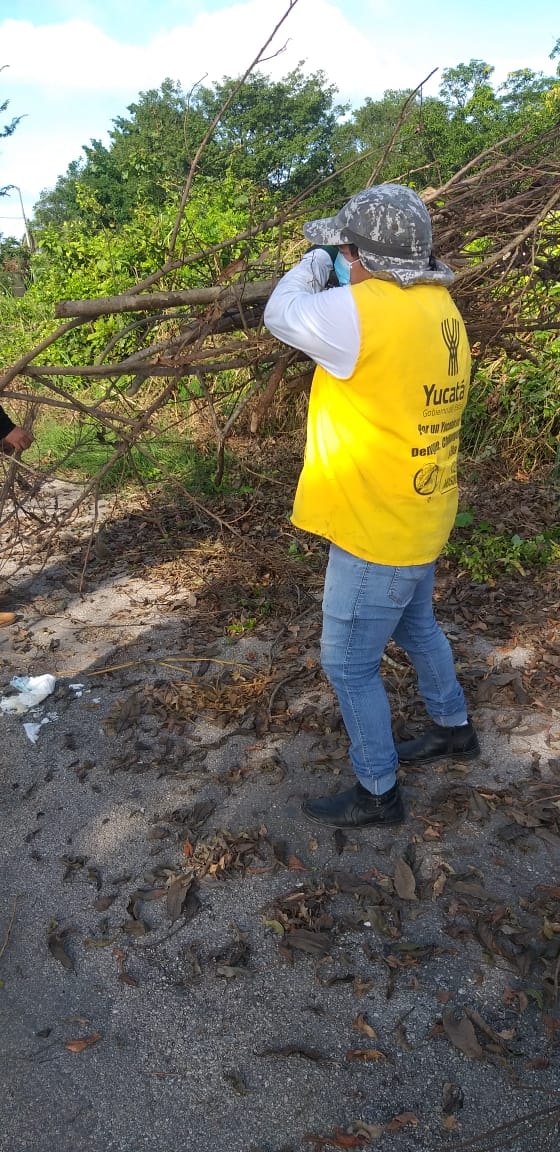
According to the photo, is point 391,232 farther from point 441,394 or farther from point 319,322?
point 441,394

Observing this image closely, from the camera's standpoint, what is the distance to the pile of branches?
122 inches

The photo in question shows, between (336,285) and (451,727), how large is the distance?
1.86 meters

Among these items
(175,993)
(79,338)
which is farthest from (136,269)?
(175,993)

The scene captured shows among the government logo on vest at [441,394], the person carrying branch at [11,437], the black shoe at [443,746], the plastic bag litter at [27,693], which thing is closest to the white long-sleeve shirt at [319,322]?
the government logo on vest at [441,394]

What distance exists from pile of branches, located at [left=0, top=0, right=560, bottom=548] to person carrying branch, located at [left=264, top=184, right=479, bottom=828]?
0.83 meters

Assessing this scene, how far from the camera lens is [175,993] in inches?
92.9

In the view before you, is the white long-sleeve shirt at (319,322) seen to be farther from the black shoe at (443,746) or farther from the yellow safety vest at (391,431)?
the black shoe at (443,746)

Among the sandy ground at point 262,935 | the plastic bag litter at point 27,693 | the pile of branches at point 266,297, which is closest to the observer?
the sandy ground at point 262,935

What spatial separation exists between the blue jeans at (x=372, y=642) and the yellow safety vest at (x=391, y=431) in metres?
0.09

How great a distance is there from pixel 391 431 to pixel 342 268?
1.83 feet

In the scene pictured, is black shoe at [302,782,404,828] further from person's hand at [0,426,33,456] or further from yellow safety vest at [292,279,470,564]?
person's hand at [0,426,33,456]

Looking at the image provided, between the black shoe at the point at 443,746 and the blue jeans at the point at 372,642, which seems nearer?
the blue jeans at the point at 372,642

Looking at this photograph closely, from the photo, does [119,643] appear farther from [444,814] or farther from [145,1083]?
[145,1083]

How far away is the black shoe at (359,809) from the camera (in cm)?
295
